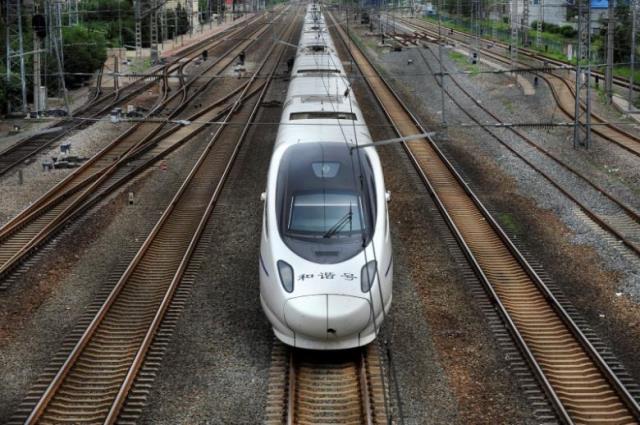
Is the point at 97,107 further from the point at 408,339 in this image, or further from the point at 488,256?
the point at 408,339

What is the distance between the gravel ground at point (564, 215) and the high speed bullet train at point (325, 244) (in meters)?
3.68

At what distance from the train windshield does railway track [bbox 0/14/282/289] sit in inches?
213

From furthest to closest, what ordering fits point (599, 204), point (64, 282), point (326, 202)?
point (599, 204) → point (64, 282) → point (326, 202)

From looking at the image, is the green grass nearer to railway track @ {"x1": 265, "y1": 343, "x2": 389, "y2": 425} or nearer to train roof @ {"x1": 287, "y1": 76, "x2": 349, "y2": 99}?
train roof @ {"x1": 287, "y1": 76, "x2": 349, "y2": 99}

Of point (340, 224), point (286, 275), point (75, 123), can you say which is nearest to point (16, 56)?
point (75, 123)

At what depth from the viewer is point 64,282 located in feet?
44.0

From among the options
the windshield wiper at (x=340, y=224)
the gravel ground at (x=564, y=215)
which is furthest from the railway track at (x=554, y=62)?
the windshield wiper at (x=340, y=224)

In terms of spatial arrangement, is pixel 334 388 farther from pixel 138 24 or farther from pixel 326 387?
pixel 138 24

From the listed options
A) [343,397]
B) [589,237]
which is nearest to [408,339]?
[343,397]

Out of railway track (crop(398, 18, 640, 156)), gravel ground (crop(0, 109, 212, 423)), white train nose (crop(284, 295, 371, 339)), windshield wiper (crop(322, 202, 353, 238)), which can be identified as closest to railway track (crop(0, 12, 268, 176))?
gravel ground (crop(0, 109, 212, 423))

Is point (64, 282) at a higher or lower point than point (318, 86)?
lower

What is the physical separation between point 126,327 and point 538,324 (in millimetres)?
6106

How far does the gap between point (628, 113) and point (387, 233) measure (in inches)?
845

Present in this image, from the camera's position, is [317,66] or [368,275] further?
[317,66]
